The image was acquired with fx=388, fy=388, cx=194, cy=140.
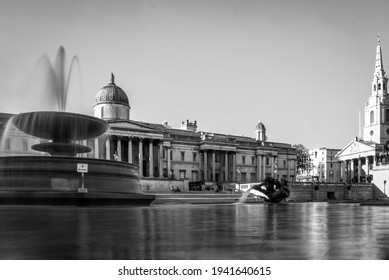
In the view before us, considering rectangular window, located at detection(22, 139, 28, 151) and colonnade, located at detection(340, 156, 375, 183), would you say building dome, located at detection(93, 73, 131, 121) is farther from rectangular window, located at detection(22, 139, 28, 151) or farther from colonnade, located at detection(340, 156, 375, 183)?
colonnade, located at detection(340, 156, 375, 183)

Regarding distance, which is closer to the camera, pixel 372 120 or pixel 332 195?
pixel 332 195

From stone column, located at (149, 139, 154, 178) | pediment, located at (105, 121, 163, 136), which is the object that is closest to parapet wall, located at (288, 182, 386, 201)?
stone column, located at (149, 139, 154, 178)

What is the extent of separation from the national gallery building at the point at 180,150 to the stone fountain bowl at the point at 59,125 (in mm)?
31288

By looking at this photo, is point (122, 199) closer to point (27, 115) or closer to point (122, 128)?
point (27, 115)

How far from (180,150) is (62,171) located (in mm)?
53144

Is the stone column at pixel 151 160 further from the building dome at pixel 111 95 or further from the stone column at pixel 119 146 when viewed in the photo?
the building dome at pixel 111 95

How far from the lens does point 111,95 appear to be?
58.7 meters

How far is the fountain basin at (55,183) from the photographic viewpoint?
1223 cm

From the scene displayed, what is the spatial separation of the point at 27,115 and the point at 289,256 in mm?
14174

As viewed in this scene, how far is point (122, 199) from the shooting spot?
13.9 meters

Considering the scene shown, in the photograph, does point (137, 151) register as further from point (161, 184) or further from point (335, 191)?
point (335, 191)

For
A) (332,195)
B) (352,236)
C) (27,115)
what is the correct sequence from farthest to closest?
(332,195) < (27,115) < (352,236)
